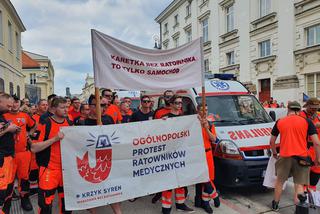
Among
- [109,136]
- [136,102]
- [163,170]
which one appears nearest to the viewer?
[109,136]

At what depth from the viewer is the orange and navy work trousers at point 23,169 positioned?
14.2ft

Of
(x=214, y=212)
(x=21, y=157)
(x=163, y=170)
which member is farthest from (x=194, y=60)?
(x=21, y=157)

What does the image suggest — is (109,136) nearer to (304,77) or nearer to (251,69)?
(304,77)

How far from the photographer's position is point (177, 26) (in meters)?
33.3

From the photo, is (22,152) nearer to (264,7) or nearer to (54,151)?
(54,151)

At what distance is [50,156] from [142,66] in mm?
1805

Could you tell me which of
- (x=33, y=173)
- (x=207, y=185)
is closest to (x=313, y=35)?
(x=207, y=185)

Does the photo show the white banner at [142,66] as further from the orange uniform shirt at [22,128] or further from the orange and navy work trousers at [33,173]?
the orange and navy work trousers at [33,173]

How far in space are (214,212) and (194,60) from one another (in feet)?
7.99

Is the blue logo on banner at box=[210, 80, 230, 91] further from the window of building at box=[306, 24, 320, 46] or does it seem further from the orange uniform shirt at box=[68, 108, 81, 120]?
the window of building at box=[306, 24, 320, 46]

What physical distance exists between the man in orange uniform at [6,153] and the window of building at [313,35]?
16.2m

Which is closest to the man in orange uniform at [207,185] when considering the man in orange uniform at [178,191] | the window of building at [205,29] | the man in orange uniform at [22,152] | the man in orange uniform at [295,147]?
the man in orange uniform at [178,191]

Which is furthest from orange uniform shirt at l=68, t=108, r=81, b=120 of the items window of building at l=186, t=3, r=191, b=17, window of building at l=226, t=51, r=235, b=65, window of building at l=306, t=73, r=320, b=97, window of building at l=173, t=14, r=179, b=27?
window of building at l=173, t=14, r=179, b=27

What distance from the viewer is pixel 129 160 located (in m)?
3.85
